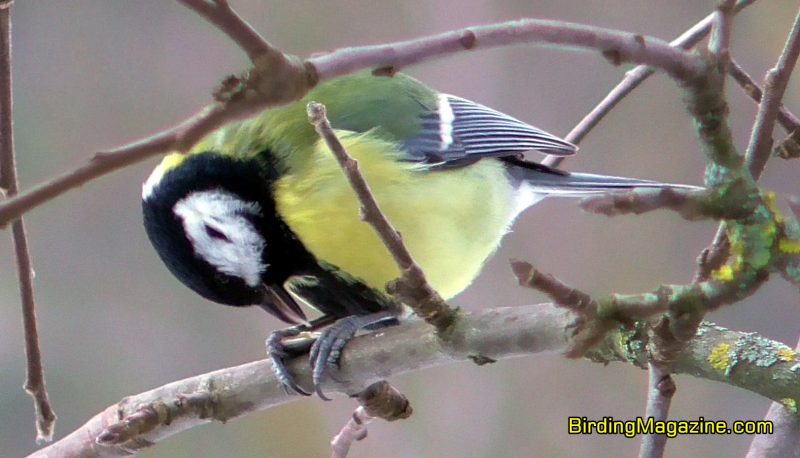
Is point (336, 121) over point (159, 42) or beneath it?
beneath

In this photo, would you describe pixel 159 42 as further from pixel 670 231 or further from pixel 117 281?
pixel 670 231

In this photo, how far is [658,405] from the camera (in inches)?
17.8

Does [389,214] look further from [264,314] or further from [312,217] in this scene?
[264,314]

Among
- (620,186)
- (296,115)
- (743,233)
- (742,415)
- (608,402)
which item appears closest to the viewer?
(743,233)

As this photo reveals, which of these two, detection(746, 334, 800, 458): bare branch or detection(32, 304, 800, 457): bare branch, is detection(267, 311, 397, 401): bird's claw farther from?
detection(746, 334, 800, 458): bare branch

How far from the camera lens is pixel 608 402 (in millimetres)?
1760

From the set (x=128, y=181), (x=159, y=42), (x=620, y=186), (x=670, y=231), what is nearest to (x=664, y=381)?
(x=620, y=186)

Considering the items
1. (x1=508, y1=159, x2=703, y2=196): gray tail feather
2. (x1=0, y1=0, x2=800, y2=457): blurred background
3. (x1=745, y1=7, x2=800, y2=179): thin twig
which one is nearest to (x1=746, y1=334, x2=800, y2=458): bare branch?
(x1=745, y1=7, x2=800, y2=179): thin twig

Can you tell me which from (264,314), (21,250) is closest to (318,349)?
(21,250)

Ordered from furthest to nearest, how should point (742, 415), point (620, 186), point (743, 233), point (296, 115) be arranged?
1. point (742, 415)
2. point (620, 186)
3. point (296, 115)
4. point (743, 233)

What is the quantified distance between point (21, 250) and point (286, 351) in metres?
0.23

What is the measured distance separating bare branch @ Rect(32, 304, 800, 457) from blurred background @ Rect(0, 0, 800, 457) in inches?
41.7

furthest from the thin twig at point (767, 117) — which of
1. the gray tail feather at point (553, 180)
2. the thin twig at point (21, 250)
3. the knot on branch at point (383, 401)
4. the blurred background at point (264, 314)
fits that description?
the blurred background at point (264, 314)

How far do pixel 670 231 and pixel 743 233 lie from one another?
5.25ft
